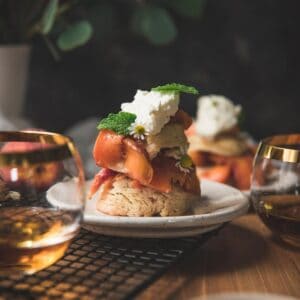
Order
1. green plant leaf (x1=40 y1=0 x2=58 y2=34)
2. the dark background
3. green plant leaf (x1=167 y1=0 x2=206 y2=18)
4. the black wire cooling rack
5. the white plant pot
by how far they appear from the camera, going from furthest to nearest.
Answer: the dark background
green plant leaf (x1=167 y1=0 x2=206 y2=18)
the white plant pot
green plant leaf (x1=40 y1=0 x2=58 y2=34)
the black wire cooling rack

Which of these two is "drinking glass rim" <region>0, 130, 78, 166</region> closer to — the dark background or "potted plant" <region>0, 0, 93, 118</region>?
"potted plant" <region>0, 0, 93, 118</region>

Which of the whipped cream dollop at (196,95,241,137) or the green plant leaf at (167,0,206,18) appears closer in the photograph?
the whipped cream dollop at (196,95,241,137)

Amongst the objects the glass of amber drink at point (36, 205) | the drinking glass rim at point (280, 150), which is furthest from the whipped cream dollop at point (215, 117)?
the glass of amber drink at point (36, 205)

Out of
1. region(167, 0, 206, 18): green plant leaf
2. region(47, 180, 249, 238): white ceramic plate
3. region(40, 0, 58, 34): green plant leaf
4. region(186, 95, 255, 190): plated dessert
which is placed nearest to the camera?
region(47, 180, 249, 238): white ceramic plate

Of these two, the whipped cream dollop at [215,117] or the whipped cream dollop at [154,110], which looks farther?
the whipped cream dollop at [215,117]

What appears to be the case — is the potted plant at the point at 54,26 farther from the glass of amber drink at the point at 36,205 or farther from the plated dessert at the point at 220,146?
the glass of amber drink at the point at 36,205

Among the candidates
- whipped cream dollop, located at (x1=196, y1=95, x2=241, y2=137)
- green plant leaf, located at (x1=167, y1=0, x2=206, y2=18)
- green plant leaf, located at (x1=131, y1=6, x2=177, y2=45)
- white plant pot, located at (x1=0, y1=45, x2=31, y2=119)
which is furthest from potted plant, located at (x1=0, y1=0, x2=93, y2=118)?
whipped cream dollop, located at (x1=196, y1=95, x2=241, y2=137)

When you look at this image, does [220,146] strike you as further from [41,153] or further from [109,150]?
[41,153]
